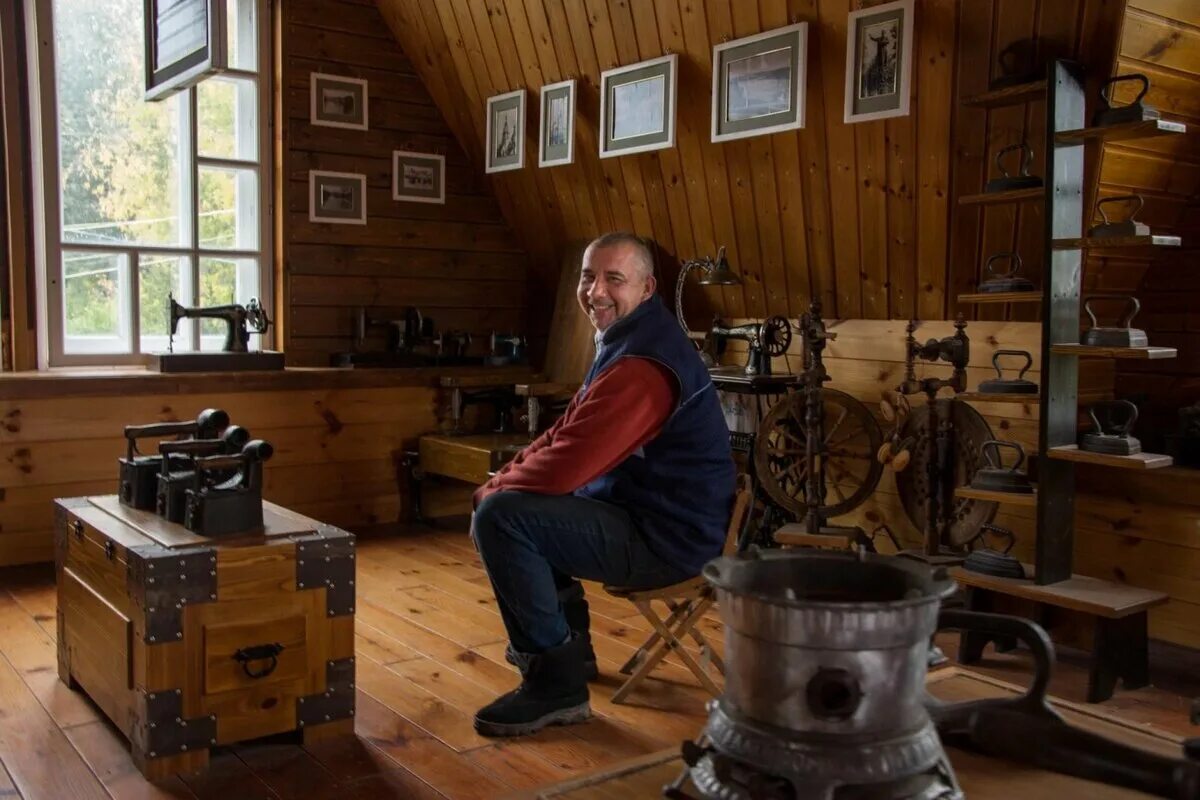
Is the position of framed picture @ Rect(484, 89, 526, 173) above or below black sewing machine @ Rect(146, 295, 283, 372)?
above

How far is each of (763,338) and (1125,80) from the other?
157cm

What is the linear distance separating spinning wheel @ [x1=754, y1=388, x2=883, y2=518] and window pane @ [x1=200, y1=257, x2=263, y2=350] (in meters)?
2.54

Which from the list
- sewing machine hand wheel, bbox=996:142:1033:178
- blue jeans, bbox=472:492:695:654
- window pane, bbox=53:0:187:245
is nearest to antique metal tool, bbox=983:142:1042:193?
sewing machine hand wheel, bbox=996:142:1033:178

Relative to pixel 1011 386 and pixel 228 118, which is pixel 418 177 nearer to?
pixel 228 118

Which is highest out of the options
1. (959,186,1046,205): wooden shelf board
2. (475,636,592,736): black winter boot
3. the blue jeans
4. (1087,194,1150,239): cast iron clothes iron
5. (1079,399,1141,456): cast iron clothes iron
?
(959,186,1046,205): wooden shelf board

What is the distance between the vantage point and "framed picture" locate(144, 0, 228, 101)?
12.4 ft

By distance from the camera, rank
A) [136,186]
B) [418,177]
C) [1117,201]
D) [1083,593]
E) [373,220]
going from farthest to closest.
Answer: [418,177]
[373,220]
[136,186]
[1117,201]
[1083,593]

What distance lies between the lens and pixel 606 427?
279 centimetres

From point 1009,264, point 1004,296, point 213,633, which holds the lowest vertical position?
point 213,633

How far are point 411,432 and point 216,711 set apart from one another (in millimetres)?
2934

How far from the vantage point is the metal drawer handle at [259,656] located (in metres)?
2.67

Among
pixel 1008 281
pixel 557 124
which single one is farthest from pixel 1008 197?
pixel 557 124

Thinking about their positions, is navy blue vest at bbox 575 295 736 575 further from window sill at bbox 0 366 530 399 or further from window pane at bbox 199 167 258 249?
window pane at bbox 199 167 258 249

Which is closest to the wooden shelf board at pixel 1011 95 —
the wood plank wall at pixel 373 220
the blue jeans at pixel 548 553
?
the blue jeans at pixel 548 553
